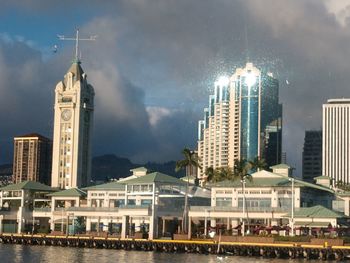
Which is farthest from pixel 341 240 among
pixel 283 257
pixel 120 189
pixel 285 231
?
pixel 120 189

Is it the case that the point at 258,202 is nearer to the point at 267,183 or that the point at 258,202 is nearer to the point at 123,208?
Result: the point at 267,183

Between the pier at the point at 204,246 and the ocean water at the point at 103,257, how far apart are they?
15.5 ft

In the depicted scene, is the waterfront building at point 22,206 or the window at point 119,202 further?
the waterfront building at point 22,206

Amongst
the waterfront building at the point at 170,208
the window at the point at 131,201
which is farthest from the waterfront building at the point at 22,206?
the window at the point at 131,201

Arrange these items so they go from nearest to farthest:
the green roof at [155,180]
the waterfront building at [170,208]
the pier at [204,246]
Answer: the pier at [204,246] < the waterfront building at [170,208] < the green roof at [155,180]

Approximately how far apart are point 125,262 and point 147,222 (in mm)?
51580

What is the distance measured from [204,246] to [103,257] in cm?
2119

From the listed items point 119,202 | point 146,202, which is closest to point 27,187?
point 119,202

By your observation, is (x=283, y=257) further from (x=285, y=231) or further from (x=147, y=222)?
(x=147, y=222)

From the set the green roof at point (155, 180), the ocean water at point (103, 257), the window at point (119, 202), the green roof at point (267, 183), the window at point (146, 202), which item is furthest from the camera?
the window at point (119, 202)

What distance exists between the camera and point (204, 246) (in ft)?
431

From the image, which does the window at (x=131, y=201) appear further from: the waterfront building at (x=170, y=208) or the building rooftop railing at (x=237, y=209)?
the building rooftop railing at (x=237, y=209)

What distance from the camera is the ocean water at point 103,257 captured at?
111 meters

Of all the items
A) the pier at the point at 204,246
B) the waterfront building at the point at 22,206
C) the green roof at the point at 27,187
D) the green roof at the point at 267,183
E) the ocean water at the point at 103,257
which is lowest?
the ocean water at the point at 103,257
